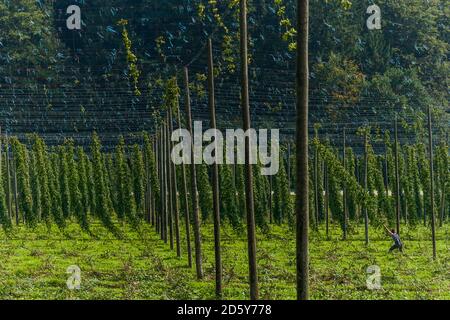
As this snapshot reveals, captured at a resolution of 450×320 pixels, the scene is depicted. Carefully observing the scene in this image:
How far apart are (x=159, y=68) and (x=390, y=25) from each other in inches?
993

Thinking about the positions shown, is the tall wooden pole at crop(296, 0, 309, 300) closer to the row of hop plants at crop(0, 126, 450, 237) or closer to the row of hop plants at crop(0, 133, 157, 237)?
the row of hop plants at crop(0, 126, 450, 237)

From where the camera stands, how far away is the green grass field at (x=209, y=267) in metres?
22.4

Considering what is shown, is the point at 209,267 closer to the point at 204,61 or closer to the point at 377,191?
the point at 377,191

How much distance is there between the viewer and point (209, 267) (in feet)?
90.7

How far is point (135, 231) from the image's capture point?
42438 mm

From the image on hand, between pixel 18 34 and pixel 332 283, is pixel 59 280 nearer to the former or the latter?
pixel 332 283

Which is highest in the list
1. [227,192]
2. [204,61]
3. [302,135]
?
[204,61]

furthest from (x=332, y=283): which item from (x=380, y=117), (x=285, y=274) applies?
(x=380, y=117)

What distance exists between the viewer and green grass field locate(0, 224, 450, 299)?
2236 centimetres
